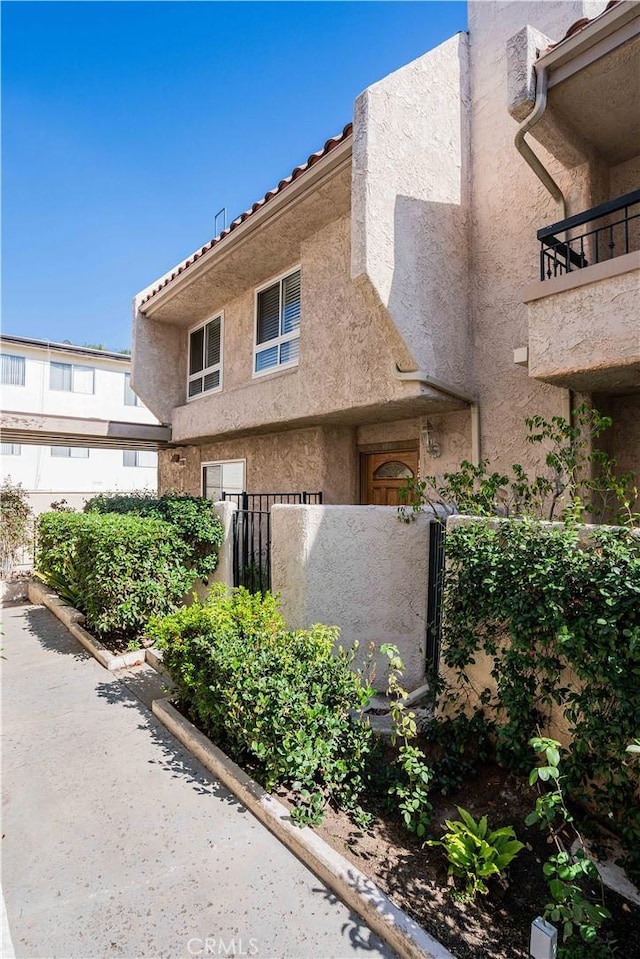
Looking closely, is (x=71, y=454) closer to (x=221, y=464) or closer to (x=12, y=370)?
(x=12, y=370)

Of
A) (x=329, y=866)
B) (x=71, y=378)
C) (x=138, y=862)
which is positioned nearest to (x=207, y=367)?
(x=138, y=862)

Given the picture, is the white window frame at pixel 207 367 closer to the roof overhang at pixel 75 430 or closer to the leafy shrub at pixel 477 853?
the roof overhang at pixel 75 430

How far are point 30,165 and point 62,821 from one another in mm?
11080

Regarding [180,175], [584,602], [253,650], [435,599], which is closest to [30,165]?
[180,175]

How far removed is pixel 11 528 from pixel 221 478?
577 centimetres

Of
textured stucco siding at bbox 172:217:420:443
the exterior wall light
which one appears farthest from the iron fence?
the exterior wall light

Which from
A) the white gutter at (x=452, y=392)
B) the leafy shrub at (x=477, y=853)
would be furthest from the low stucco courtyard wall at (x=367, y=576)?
the leafy shrub at (x=477, y=853)

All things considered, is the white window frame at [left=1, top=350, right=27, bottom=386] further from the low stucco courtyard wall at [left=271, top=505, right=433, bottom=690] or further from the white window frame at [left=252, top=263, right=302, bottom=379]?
the low stucco courtyard wall at [left=271, top=505, right=433, bottom=690]

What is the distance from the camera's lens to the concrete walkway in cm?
267

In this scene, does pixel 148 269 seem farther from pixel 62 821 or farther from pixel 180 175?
pixel 62 821

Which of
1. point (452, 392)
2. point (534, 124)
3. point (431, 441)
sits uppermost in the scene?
point (534, 124)

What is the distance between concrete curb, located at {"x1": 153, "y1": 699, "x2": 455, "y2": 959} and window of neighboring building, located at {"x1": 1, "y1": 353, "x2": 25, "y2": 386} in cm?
2583

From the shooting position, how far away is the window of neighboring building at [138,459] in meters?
28.6

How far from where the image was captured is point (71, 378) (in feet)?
85.3
